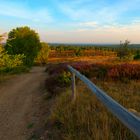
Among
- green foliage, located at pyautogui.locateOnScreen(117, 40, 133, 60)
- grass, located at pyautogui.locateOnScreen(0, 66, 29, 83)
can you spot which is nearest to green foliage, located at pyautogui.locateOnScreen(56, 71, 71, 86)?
grass, located at pyautogui.locateOnScreen(0, 66, 29, 83)

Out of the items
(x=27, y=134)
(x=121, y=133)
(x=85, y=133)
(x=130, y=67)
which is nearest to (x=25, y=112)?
(x=27, y=134)

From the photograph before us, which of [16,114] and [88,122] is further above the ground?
[88,122]

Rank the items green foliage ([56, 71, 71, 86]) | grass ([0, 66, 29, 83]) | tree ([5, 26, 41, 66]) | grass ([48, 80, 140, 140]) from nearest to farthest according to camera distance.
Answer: grass ([48, 80, 140, 140]), green foliage ([56, 71, 71, 86]), grass ([0, 66, 29, 83]), tree ([5, 26, 41, 66])

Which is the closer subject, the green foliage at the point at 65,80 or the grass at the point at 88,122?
the grass at the point at 88,122

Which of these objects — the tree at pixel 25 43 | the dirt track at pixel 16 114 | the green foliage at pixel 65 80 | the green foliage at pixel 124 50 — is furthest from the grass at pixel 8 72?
the green foliage at pixel 124 50

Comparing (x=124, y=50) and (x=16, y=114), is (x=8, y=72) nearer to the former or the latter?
(x=16, y=114)

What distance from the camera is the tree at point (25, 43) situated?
38253 mm

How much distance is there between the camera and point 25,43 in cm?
3909

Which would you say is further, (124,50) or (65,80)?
(124,50)

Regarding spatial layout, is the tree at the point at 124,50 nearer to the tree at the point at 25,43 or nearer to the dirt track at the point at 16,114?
the tree at the point at 25,43

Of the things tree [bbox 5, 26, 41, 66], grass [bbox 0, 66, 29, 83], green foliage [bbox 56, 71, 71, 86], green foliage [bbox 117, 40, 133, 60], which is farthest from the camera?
green foliage [bbox 117, 40, 133, 60]

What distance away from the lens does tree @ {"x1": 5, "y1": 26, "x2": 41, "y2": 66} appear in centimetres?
3825

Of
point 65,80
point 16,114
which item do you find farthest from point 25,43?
point 16,114

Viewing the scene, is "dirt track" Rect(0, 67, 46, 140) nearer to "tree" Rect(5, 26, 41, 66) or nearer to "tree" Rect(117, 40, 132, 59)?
"tree" Rect(5, 26, 41, 66)
